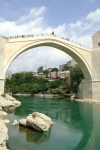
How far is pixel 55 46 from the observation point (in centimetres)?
1455

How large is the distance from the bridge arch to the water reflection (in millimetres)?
6015

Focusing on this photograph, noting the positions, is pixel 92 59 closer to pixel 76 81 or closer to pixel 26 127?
pixel 76 81

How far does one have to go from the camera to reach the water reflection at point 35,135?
497 centimetres

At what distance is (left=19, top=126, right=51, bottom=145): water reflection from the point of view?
497 centimetres

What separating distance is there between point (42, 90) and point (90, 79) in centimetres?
1027

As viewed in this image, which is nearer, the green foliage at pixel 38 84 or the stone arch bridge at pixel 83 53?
the stone arch bridge at pixel 83 53

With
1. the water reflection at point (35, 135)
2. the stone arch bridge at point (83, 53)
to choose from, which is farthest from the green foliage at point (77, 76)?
the water reflection at point (35, 135)

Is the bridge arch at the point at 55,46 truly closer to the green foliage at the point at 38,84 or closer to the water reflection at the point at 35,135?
the green foliage at the point at 38,84

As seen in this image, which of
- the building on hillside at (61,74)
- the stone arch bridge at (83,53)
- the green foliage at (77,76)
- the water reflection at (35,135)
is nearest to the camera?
the water reflection at (35,135)

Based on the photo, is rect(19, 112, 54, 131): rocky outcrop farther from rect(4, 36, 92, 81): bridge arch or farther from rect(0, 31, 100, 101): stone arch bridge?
rect(0, 31, 100, 101): stone arch bridge

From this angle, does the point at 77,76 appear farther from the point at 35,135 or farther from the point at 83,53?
the point at 35,135

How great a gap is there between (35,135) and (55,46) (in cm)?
1022

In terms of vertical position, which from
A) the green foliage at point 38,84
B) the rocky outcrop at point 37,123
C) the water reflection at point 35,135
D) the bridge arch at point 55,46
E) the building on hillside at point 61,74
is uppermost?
the bridge arch at point 55,46

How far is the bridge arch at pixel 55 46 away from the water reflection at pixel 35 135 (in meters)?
6.02
